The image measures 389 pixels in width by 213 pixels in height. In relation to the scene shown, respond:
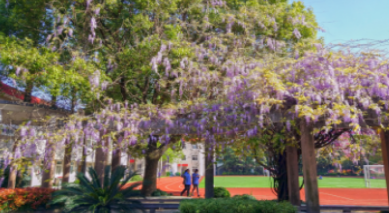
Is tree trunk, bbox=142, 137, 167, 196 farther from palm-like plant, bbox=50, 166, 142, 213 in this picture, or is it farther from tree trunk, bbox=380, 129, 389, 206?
tree trunk, bbox=380, 129, 389, 206

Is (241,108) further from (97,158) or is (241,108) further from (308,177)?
(97,158)

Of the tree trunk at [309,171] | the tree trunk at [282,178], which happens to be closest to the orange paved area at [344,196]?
the tree trunk at [282,178]

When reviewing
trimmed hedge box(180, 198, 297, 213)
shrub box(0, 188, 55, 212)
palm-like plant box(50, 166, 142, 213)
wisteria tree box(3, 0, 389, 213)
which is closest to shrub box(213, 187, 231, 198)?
wisteria tree box(3, 0, 389, 213)

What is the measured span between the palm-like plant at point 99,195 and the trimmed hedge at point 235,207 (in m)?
1.86

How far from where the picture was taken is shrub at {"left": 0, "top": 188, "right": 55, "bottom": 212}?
927cm

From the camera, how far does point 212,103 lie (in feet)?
29.4

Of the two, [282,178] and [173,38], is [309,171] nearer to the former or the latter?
[282,178]

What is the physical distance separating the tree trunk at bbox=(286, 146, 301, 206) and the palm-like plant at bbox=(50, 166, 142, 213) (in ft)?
14.6

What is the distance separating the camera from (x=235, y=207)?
21.9 ft

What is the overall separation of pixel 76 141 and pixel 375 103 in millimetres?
8799

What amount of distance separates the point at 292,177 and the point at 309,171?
137cm

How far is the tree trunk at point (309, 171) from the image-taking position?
22.7ft

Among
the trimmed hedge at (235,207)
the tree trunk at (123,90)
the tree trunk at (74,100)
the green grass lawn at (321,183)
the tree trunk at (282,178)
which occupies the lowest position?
the green grass lawn at (321,183)

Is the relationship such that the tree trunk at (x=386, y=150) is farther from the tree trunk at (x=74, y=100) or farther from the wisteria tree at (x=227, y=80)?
the tree trunk at (x=74, y=100)
